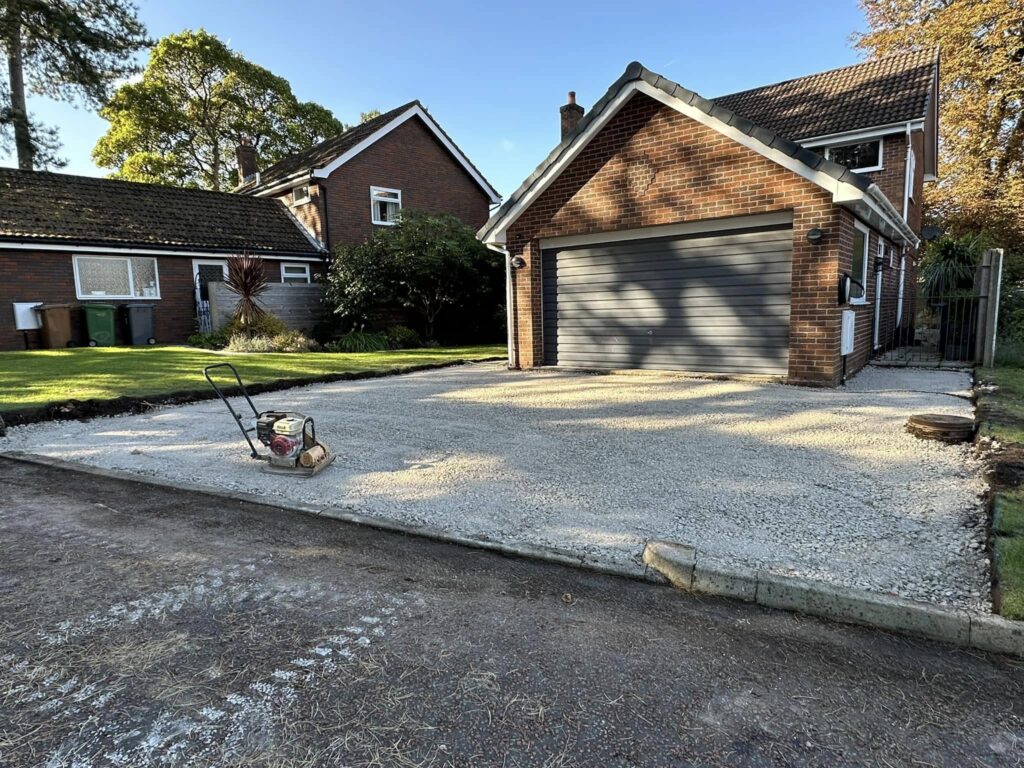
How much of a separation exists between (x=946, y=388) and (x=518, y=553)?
303 inches

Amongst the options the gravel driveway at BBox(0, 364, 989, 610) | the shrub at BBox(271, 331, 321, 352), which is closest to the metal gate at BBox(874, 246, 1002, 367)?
the gravel driveway at BBox(0, 364, 989, 610)

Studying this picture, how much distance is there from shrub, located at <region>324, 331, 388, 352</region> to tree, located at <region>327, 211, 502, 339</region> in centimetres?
62

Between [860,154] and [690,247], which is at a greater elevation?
[860,154]

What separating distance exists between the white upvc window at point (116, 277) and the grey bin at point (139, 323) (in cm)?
78

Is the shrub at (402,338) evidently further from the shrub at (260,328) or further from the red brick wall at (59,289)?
the red brick wall at (59,289)

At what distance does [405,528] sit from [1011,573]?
3.24 m

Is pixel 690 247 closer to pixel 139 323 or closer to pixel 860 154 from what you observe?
pixel 860 154

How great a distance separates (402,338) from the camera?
16.5 meters

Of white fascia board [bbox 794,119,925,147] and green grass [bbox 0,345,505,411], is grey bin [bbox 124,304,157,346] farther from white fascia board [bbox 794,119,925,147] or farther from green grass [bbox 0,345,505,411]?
white fascia board [bbox 794,119,925,147]

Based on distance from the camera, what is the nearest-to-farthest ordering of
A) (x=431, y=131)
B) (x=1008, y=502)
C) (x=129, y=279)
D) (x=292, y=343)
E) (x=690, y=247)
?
(x=1008, y=502)
(x=690, y=247)
(x=292, y=343)
(x=129, y=279)
(x=431, y=131)

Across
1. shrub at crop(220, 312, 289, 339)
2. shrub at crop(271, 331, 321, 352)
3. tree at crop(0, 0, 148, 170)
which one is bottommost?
shrub at crop(271, 331, 321, 352)

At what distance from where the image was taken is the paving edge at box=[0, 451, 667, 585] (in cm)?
316

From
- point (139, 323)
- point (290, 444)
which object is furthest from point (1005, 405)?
point (139, 323)

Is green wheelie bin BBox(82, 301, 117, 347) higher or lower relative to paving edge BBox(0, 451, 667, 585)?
higher
